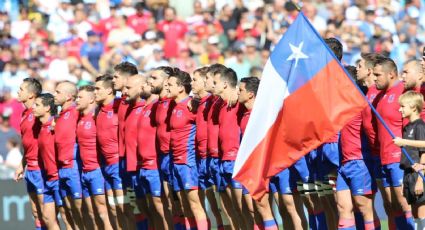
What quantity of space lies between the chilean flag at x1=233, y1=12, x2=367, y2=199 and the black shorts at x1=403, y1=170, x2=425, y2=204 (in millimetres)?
878

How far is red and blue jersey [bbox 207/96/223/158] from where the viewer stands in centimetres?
1525

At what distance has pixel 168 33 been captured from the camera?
22266mm

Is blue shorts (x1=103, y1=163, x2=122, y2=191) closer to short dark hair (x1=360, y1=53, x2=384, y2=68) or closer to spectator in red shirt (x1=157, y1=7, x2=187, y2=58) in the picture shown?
short dark hair (x1=360, y1=53, x2=384, y2=68)

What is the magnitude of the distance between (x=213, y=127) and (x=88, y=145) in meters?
2.26

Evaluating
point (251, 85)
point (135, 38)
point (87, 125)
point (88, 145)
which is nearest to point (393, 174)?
point (251, 85)

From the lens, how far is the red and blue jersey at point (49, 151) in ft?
56.1

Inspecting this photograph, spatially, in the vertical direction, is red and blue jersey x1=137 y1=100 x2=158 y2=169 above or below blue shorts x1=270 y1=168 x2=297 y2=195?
above

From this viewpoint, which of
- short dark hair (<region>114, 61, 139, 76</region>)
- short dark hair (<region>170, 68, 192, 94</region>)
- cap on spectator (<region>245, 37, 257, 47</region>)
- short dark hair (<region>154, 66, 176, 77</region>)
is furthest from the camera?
cap on spectator (<region>245, 37, 257, 47</region>)

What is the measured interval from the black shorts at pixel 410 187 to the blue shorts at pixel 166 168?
3.95m

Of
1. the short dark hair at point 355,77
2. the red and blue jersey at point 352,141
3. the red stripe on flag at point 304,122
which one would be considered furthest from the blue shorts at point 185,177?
the red stripe on flag at point 304,122

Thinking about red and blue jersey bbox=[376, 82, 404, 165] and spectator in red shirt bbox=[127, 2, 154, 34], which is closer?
red and blue jersey bbox=[376, 82, 404, 165]

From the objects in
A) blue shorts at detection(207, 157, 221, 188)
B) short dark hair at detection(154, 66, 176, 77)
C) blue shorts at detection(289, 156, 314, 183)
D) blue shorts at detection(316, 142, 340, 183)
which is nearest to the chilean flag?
blue shorts at detection(316, 142, 340, 183)

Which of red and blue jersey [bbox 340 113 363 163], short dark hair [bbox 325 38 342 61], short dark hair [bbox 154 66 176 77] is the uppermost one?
short dark hair [bbox 154 66 176 77]

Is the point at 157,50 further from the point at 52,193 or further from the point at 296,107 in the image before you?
the point at 296,107
